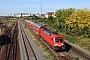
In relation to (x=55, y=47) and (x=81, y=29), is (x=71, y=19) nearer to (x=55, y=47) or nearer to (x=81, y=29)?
(x=81, y=29)

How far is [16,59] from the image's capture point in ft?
73.9

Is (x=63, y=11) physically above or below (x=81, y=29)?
above

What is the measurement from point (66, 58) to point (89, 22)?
23.4 meters

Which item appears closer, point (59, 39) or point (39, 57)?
point (39, 57)

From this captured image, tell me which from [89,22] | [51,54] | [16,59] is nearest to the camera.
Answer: [16,59]

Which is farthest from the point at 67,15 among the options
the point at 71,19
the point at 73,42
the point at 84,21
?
the point at 73,42

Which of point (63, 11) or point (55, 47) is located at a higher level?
point (63, 11)

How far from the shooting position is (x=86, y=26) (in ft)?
146

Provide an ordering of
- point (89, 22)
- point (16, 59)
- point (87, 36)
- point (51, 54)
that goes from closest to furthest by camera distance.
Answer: point (16, 59) → point (51, 54) → point (87, 36) → point (89, 22)

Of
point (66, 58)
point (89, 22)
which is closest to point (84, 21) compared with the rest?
point (89, 22)

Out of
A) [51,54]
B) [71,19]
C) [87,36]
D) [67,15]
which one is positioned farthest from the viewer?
[67,15]

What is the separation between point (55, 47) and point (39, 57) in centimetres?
334

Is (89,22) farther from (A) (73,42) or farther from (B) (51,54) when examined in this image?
(B) (51,54)

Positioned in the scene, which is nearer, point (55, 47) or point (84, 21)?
point (55, 47)
